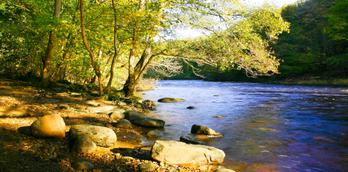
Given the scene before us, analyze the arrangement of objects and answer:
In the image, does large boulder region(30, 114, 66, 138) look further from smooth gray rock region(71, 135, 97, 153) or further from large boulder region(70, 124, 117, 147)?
smooth gray rock region(71, 135, 97, 153)

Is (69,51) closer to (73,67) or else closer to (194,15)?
(73,67)

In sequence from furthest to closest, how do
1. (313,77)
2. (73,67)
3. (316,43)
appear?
(316,43) < (313,77) < (73,67)

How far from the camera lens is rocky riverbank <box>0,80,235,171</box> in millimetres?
6887

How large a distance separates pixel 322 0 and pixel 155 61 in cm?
6658

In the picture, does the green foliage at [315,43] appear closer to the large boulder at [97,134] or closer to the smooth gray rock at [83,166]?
the large boulder at [97,134]

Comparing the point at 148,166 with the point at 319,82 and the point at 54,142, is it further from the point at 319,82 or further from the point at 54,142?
the point at 319,82

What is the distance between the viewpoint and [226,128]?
13844 millimetres

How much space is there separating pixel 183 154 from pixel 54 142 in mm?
3127

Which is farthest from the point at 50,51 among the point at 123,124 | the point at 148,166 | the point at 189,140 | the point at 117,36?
the point at 148,166

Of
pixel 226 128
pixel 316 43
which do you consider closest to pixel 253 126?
pixel 226 128

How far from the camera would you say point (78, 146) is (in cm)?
784

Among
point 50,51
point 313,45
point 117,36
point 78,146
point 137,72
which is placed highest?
point 313,45

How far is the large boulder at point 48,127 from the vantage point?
324 inches

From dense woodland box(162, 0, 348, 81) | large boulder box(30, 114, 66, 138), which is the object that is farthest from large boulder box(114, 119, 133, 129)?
dense woodland box(162, 0, 348, 81)
